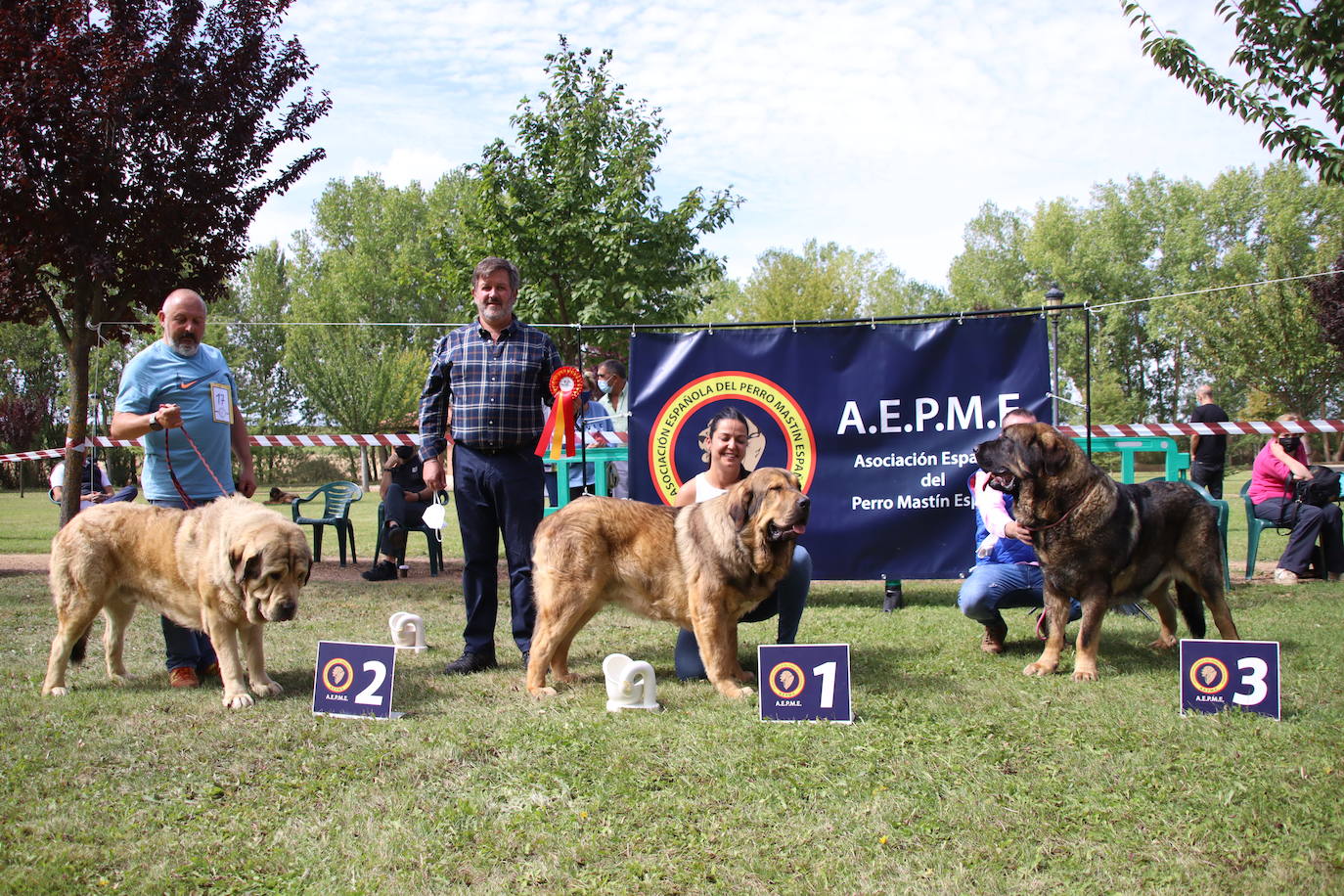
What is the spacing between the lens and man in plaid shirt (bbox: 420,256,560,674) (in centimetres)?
536

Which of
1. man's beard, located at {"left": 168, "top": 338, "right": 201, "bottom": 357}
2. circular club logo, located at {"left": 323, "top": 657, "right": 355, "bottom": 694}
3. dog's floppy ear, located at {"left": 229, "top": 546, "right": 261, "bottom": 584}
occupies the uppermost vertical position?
man's beard, located at {"left": 168, "top": 338, "right": 201, "bottom": 357}

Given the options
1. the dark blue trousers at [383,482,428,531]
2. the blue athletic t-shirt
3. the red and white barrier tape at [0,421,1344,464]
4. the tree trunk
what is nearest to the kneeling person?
the red and white barrier tape at [0,421,1344,464]

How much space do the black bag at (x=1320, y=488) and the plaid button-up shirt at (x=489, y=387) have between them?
8.37 meters

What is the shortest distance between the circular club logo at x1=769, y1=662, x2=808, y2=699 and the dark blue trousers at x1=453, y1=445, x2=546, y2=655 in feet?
5.88

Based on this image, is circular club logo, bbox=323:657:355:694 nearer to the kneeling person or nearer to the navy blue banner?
the navy blue banner

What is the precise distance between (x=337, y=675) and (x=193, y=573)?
99 cm

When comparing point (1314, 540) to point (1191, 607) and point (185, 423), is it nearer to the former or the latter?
point (1191, 607)

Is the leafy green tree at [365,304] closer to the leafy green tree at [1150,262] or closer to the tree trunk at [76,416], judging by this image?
the tree trunk at [76,416]

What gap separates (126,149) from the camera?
917 cm

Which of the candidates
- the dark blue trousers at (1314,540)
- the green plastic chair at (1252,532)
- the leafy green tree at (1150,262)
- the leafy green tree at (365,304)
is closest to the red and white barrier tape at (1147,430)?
the green plastic chair at (1252,532)

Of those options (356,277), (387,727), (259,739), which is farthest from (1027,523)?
(356,277)

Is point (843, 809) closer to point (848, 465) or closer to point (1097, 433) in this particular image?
point (848, 465)

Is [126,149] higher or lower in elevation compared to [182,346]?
higher

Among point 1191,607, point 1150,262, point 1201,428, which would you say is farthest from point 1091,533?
point 1150,262
